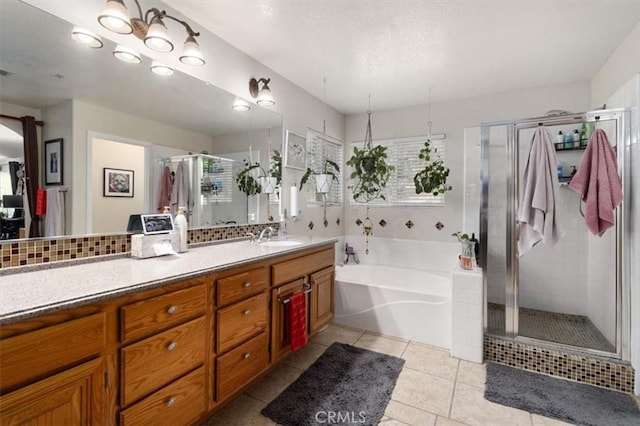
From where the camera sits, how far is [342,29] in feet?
7.07

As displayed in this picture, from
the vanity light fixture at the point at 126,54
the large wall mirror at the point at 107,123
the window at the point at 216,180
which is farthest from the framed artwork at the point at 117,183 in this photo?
the vanity light fixture at the point at 126,54

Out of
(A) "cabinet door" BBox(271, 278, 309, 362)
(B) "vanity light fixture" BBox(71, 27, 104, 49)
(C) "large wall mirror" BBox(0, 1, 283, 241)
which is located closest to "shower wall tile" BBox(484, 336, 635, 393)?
(A) "cabinet door" BBox(271, 278, 309, 362)

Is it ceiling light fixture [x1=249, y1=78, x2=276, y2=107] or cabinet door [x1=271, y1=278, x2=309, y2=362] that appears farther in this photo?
ceiling light fixture [x1=249, y1=78, x2=276, y2=107]

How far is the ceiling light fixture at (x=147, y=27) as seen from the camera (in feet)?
4.78

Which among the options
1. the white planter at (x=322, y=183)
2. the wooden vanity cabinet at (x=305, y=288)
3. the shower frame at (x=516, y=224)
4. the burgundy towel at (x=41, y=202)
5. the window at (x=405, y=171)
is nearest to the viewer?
the burgundy towel at (x=41, y=202)

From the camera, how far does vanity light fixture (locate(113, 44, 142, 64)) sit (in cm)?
164

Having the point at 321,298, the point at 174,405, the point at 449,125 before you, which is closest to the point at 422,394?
the point at 321,298

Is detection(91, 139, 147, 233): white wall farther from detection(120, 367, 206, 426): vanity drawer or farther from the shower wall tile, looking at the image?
the shower wall tile

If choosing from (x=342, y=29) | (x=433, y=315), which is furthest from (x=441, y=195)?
(x=342, y=29)

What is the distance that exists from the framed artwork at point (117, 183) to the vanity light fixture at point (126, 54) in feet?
2.06

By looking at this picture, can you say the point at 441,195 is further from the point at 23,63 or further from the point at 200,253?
the point at 23,63

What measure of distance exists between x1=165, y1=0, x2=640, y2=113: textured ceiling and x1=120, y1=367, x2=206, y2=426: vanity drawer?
217cm

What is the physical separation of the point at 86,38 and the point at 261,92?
1252 millimetres

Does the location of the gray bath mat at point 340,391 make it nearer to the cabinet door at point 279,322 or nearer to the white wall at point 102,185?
the cabinet door at point 279,322
